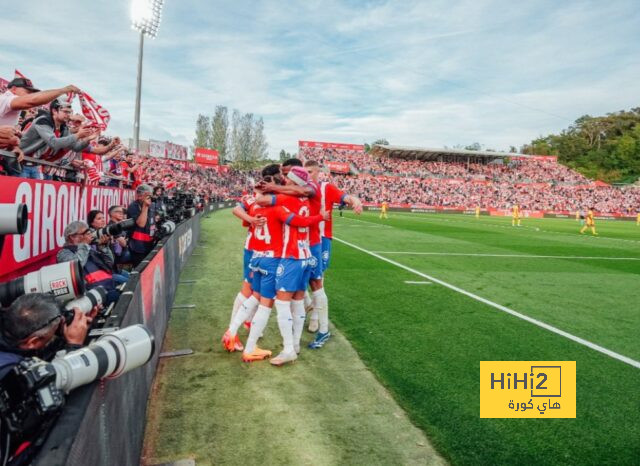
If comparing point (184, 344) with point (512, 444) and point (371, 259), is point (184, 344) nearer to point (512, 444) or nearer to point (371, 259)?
point (512, 444)

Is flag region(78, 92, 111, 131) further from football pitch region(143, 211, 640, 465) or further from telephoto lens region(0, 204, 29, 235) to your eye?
telephoto lens region(0, 204, 29, 235)

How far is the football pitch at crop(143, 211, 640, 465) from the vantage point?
3.17 meters

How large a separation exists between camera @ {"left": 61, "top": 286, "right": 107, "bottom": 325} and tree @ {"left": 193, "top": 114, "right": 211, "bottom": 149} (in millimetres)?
76399

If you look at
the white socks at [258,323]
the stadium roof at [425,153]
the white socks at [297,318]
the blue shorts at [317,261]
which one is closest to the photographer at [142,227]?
the blue shorts at [317,261]

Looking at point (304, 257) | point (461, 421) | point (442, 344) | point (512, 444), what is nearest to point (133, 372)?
point (304, 257)

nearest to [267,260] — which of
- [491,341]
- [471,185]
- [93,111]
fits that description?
[491,341]

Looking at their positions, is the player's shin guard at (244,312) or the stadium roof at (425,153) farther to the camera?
the stadium roof at (425,153)

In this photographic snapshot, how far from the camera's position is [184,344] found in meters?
5.17

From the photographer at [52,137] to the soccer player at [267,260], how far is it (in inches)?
84.8

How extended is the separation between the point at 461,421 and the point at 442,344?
1.76m

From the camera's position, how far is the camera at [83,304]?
2.55 m

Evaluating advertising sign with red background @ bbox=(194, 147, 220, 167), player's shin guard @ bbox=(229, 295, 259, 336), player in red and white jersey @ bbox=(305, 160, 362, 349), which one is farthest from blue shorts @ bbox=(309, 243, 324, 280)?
advertising sign with red background @ bbox=(194, 147, 220, 167)

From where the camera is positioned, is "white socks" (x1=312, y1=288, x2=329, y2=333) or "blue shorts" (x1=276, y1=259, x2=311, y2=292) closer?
"blue shorts" (x1=276, y1=259, x2=311, y2=292)

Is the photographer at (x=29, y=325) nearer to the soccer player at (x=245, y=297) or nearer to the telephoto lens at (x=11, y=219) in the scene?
the telephoto lens at (x=11, y=219)
